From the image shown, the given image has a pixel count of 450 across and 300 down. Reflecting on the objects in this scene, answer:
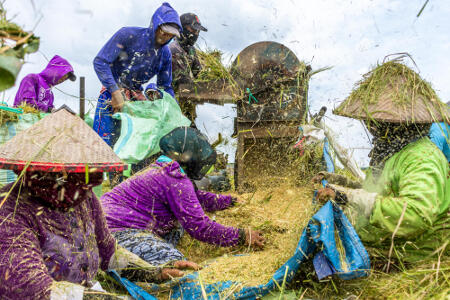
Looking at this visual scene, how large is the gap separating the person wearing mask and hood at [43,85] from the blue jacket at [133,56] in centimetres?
116

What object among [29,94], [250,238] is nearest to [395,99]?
[250,238]

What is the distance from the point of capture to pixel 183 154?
115 inches

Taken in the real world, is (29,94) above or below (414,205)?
above

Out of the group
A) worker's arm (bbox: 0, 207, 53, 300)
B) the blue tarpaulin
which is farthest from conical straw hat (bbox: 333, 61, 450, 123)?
worker's arm (bbox: 0, 207, 53, 300)

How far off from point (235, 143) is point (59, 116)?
3.19 meters

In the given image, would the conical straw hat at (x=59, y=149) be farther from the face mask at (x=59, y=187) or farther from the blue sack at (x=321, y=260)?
the blue sack at (x=321, y=260)

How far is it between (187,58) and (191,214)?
8.92 feet

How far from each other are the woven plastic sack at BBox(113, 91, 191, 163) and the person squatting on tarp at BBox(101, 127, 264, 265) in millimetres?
670

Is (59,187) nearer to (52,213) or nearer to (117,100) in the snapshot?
(52,213)

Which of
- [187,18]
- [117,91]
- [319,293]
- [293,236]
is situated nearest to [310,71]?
[187,18]

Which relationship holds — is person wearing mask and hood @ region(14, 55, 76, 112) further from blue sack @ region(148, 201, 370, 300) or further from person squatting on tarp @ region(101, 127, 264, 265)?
blue sack @ region(148, 201, 370, 300)

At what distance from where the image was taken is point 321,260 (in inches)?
88.4

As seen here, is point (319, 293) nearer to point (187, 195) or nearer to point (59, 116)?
point (187, 195)

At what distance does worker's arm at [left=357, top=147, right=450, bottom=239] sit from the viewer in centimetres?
213
